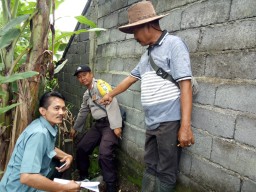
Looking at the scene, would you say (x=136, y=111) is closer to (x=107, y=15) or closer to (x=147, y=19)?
(x=147, y=19)

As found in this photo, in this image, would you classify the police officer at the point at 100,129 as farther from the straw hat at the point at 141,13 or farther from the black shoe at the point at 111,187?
the straw hat at the point at 141,13

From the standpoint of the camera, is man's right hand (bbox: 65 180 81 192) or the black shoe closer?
man's right hand (bbox: 65 180 81 192)

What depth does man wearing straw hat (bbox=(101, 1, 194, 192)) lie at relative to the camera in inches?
71.4

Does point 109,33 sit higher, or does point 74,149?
point 109,33

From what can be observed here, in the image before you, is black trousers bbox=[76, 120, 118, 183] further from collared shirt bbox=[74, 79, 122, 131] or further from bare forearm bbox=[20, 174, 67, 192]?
bare forearm bbox=[20, 174, 67, 192]

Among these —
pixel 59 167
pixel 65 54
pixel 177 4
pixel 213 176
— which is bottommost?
pixel 59 167

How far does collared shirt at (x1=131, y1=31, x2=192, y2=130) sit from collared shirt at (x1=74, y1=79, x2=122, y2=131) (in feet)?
3.34

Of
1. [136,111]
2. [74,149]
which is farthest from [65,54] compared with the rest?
[136,111]

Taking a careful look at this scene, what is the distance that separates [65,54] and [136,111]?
300cm

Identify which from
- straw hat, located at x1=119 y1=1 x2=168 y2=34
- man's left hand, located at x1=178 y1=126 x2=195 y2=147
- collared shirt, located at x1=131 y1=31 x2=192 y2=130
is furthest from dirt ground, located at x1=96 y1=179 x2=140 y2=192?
straw hat, located at x1=119 y1=1 x2=168 y2=34

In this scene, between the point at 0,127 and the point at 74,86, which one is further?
the point at 74,86

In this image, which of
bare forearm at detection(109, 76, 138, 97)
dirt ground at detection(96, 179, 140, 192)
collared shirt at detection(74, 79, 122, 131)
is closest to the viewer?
bare forearm at detection(109, 76, 138, 97)

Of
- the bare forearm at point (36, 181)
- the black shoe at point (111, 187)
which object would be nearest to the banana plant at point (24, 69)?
the bare forearm at point (36, 181)

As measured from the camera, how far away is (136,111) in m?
2.95
